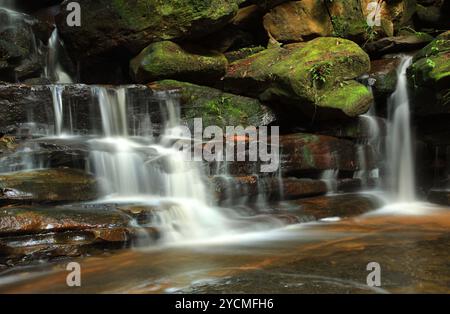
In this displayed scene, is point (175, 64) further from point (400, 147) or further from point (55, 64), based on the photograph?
point (400, 147)

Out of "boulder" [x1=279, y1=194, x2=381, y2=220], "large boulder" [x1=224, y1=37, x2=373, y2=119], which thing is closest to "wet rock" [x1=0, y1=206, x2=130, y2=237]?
"boulder" [x1=279, y1=194, x2=381, y2=220]

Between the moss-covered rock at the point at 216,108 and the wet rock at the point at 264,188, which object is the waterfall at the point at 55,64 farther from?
the wet rock at the point at 264,188

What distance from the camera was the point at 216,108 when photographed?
31.8 feet

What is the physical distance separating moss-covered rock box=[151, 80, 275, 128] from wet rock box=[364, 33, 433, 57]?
377 cm

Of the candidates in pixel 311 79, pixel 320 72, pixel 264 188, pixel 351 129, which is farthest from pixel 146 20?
pixel 351 129

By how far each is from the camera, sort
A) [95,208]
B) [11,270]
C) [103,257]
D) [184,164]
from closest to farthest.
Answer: [11,270] < [103,257] < [95,208] < [184,164]

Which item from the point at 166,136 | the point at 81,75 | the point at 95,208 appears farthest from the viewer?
the point at 81,75

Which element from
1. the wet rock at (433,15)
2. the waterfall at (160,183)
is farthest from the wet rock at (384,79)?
the waterfall at (160,183)

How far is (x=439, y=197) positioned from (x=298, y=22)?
5.52 metres

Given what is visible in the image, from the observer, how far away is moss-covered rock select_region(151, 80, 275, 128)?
961cm

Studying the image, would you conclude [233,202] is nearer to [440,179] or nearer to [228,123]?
[228,123]

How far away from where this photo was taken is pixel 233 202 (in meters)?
7.83

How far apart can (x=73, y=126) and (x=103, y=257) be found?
419 cm

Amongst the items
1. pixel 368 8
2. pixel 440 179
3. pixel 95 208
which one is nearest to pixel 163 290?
pixel 95 208
